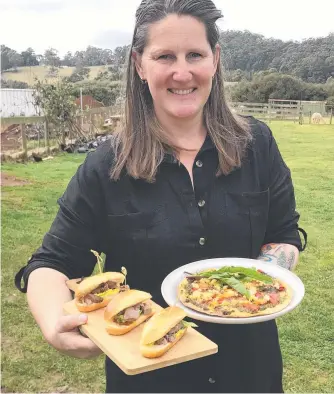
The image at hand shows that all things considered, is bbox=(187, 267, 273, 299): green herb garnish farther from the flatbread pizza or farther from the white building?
the white building

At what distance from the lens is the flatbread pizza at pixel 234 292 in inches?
68.1

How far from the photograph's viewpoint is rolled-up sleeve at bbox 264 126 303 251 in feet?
6.30

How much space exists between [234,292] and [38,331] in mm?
3259

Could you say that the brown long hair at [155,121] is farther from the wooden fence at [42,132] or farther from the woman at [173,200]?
the wooden fence at [42,132]

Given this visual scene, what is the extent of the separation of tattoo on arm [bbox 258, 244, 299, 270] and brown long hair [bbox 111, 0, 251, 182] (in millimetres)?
347

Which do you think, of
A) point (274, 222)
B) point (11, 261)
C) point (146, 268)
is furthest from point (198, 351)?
point (11, 261)

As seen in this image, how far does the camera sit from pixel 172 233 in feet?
5.75

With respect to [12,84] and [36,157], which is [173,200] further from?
[12,84]

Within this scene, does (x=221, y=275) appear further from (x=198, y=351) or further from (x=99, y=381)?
(x=99, y=381)

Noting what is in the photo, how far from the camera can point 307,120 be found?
2684 centimetres

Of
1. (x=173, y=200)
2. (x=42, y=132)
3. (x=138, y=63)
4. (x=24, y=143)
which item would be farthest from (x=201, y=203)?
(x=42, y=132)

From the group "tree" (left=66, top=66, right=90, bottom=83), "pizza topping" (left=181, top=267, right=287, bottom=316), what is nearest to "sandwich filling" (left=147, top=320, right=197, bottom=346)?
"pizza topping" (left=181, top=267, right=287, bottom=316)

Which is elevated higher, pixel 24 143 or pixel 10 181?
pixel 24 143

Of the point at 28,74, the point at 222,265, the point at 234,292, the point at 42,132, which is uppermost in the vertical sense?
the point at 28,74
